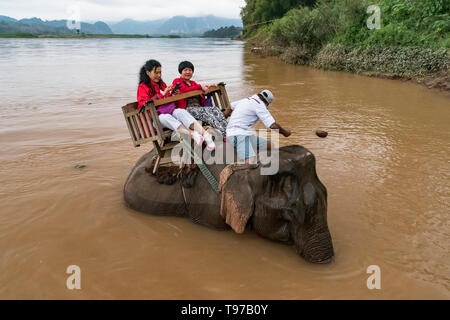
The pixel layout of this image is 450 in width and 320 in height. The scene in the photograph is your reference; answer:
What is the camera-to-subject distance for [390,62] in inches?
595

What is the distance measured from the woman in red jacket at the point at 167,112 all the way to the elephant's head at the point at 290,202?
2.34ft

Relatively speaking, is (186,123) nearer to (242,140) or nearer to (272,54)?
(242,140)

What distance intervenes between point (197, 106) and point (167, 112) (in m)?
0.42

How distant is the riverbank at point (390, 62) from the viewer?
42.0ft

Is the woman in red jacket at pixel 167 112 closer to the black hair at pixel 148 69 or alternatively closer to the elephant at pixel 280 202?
the black hair at pixel 148 69

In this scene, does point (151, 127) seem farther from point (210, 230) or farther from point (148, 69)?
point (210, 230)

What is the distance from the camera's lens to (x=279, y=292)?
314 centimetres

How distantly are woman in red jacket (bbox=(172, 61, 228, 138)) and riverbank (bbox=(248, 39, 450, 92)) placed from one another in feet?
34.3

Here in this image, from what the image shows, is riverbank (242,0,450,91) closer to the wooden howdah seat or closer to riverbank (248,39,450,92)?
riverbank (248,39,450,92)

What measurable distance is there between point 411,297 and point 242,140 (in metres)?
2.22
